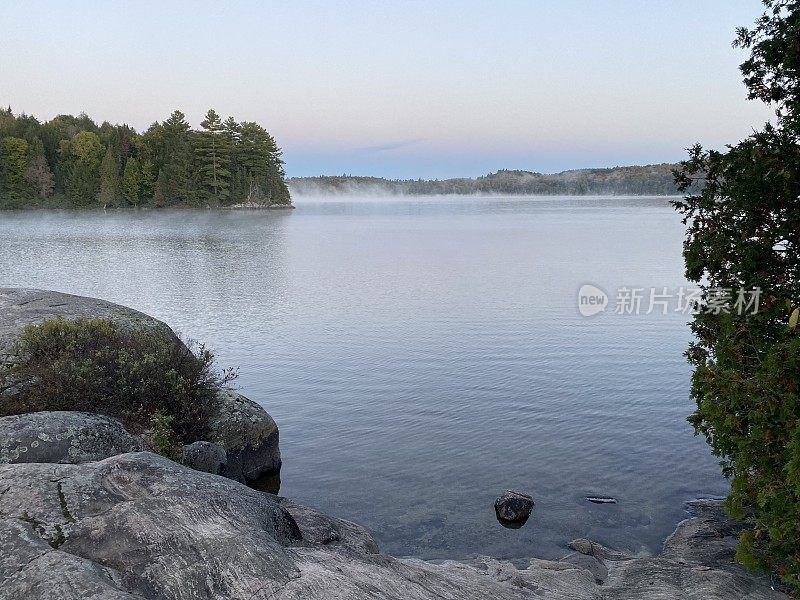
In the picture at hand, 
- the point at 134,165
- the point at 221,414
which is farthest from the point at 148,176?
the point at 221,414

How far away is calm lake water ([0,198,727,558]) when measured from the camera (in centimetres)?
1391

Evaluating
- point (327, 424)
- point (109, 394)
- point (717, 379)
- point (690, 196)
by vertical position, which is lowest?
point (327, 424)

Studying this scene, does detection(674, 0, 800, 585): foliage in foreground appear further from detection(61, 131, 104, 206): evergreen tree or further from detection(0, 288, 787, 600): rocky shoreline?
detection(61, 131, 104, 206): evergreen tree

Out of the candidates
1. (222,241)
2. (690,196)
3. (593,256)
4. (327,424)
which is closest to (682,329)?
(327,424)

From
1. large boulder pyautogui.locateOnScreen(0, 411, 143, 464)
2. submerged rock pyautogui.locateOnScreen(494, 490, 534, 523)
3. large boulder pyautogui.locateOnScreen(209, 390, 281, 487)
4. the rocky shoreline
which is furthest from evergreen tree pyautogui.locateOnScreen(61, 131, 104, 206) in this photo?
submerged rock pyautogui.locateOnScreen(494, 490, 534, 523)

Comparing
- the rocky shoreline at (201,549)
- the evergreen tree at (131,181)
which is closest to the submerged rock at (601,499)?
the rocky shoreline at (201,549)

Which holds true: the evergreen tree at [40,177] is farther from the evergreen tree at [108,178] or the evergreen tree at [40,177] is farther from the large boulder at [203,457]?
the large boulder at [203,457]

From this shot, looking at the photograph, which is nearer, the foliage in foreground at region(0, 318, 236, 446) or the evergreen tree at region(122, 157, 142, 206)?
the foliage in foreground at region(0, 318, 236, 446)

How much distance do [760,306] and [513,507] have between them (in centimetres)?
659

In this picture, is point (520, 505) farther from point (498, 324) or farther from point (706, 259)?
point (498, 324)

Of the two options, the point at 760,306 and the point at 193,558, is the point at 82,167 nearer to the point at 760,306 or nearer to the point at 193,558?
the point at 193,558

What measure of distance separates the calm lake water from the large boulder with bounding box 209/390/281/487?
76 cm

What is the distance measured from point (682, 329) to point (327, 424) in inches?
781

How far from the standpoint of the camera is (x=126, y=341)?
1455cm
